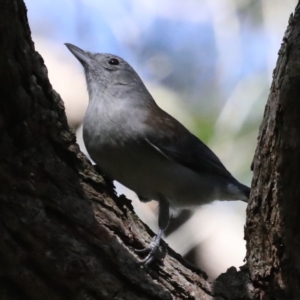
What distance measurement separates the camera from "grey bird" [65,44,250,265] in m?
3.65

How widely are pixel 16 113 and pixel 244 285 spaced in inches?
54.9

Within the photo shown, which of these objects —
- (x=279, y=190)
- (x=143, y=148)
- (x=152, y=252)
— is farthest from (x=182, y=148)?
(x=279, y=190)

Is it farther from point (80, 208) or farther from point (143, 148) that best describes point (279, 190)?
point (143, 148)

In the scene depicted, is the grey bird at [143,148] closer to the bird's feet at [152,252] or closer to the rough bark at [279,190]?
the bird's feet at [152,252]

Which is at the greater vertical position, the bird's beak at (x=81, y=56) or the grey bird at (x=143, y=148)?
the bird's beak at (x=81, y=56)

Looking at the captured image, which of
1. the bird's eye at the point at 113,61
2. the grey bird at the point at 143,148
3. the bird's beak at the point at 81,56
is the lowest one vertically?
the grey bird at the point at 143,148

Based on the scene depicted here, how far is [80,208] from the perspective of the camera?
2658 mm

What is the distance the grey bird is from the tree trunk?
1.24 feet

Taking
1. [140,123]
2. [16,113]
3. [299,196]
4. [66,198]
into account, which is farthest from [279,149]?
[140,123]

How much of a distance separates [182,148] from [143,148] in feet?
1.50

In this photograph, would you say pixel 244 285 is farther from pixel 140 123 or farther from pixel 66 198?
pixel 140 123

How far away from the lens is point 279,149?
2619mm

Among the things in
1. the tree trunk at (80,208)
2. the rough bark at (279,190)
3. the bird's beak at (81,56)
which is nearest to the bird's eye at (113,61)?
the bird's beak at (81,56)

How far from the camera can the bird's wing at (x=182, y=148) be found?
153 inches
